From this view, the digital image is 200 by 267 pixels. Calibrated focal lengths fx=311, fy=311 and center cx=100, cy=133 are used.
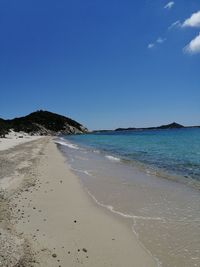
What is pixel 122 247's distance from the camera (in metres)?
7.23

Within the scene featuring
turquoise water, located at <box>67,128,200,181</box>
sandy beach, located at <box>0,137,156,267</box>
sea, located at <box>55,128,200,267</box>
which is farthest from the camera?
turquoise water, located at <box>67,128,200,181</box>

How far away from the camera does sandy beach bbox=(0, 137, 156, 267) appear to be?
6.31m

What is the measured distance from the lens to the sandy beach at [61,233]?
6.31 metres

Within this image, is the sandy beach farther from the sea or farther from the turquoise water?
the turquoise water

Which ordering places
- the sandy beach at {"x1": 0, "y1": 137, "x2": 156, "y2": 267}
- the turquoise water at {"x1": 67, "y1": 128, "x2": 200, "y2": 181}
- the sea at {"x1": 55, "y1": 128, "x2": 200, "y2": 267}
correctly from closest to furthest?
1. the sandy beach at {"x1": 0, "y1": 137, "x2": 156, "y2": 267}
2. the sea at {"x1": 55, "y1": 128, "x2": 200, "y2": 267}
3. the turquoise water at {"x1": 67, "y1": 128, "x2": 200, "y2": 181}

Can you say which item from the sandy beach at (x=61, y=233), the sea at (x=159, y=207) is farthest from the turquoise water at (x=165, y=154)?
the sandy beach at (x=61, y=233)

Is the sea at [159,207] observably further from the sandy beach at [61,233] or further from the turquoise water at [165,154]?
the turquoise water at [165,154]

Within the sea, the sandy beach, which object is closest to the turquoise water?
the sea

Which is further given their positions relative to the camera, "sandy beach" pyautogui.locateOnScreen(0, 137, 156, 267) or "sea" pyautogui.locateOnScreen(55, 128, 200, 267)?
"sea" pyautogui.locateOnScreen(55, 128, 200, 267)

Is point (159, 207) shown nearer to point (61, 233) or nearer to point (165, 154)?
point (61, 233)

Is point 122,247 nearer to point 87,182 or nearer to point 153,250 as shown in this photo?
point 153,250

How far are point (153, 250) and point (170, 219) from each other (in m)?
2.44

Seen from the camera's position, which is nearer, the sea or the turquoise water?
the sea

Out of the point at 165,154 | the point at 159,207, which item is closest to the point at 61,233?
the point at 159,207
